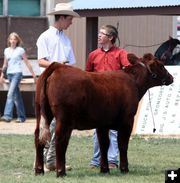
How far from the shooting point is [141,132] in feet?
47.9

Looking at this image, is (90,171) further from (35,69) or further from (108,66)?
(35,69)

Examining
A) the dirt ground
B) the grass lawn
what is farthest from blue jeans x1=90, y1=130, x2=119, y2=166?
the dirt ground

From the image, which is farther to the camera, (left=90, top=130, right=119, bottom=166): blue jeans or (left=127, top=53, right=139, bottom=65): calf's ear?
(left=90, top=130, right=119, bottom=166): blue jeans

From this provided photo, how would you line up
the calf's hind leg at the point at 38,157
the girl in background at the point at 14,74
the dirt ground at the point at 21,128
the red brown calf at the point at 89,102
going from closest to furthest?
the red brown calf at the point at 89,102 → the calf's hind leg at the point at 38,157 → the dirt ground at the point at 21,128 → the girl in background at the point at 14,74

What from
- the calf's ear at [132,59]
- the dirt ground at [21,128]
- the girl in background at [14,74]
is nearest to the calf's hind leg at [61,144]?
the calf's ear at [132,59]

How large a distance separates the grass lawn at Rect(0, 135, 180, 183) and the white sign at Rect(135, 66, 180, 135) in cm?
52

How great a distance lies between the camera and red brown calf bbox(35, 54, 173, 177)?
957cm

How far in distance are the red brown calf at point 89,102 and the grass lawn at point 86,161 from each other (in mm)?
262

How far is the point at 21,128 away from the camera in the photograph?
16.5 metres

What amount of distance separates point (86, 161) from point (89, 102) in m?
1.95

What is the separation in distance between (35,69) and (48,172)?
9.11 metres

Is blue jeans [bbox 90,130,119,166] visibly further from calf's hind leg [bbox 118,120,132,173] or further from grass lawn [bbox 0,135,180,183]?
calf's hind leg [bbox 118,120,132,173]

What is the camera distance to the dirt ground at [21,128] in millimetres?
15367

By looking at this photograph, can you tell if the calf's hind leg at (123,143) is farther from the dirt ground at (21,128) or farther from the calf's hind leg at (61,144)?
the dirt ground at (21,128)
